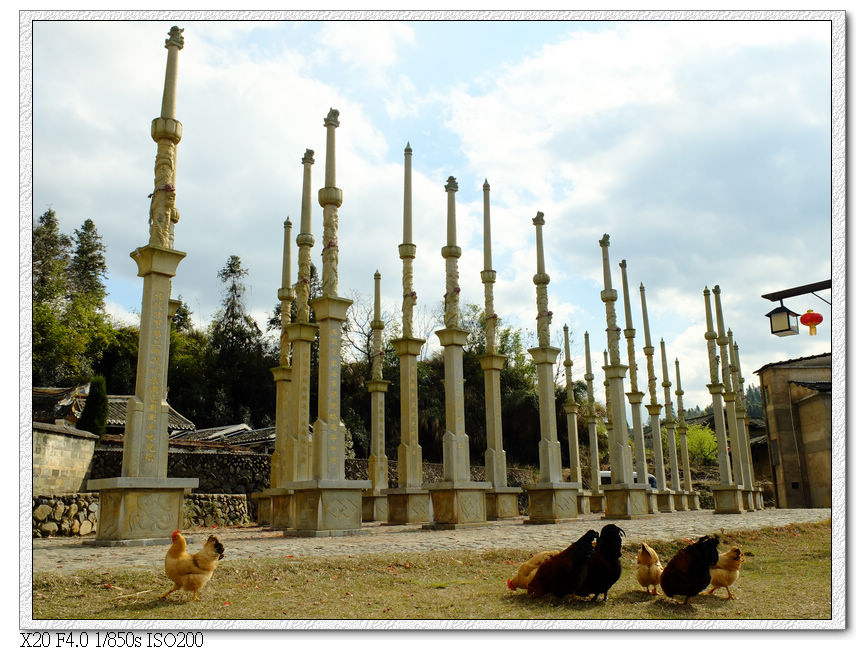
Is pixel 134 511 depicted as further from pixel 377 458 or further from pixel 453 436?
pixel 377 458

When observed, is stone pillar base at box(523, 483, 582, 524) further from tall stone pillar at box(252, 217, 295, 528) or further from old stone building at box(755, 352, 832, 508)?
old stone building at box(755, 352, 832, 508)

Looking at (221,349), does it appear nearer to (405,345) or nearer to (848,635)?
(405,345)

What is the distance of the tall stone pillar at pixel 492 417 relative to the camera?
67.5ft

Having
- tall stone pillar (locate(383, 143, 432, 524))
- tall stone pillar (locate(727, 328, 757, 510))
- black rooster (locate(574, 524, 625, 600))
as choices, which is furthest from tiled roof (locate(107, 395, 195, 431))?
black rooster (locate(574, 524, 625, 600))

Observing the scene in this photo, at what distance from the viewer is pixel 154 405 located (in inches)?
492

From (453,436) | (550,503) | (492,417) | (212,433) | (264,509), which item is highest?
(492,417)

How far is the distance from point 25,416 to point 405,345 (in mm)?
14259

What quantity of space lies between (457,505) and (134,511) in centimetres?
777

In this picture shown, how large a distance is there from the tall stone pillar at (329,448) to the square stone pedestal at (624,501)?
935cm

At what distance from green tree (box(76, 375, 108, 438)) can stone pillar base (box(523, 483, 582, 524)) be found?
16018 millimetres

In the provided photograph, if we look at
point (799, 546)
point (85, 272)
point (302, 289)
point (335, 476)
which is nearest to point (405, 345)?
point (302, 289)

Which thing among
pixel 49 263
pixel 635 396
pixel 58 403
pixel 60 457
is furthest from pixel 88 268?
pixel 635 396

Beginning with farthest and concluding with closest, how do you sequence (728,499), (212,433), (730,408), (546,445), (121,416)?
(212,433) < (121,416) < (730,408) < (728,499) < (546,445)

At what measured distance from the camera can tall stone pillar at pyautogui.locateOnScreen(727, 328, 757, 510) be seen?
28.8m
